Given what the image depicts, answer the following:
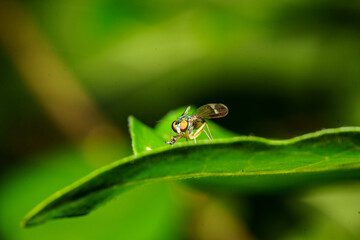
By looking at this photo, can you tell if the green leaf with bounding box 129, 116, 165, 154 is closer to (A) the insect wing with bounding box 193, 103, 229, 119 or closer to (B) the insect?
(B) the insect

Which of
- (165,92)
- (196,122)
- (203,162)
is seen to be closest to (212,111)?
(196,122)

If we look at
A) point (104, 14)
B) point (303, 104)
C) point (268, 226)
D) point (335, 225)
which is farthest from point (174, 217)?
point (104, 14)

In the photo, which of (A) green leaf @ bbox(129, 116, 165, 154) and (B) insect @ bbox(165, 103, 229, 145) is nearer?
(A) green leaf @ bbox(129, 116, 165, 154)


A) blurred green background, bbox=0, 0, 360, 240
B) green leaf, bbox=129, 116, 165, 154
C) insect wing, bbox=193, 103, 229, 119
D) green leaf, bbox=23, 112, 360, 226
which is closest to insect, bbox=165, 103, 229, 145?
insect wing, bbox=193, 103, 229, 119

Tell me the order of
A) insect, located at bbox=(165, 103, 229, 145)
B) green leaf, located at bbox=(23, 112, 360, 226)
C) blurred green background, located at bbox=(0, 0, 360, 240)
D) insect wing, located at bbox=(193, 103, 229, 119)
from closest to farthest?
green leaf, located at bbox=(23, 112, 360, 226) → insect, located at bbox=(165, 103, 229, 145) → insect wing, located at bbox=(193, 103, 229, 119) → blurred green background, located at bbox=(0, 0, 360, 240)

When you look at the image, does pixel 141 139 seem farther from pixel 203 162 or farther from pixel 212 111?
pixel 212 111

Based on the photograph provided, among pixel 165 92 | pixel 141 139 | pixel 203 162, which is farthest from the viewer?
pixel 165 92
